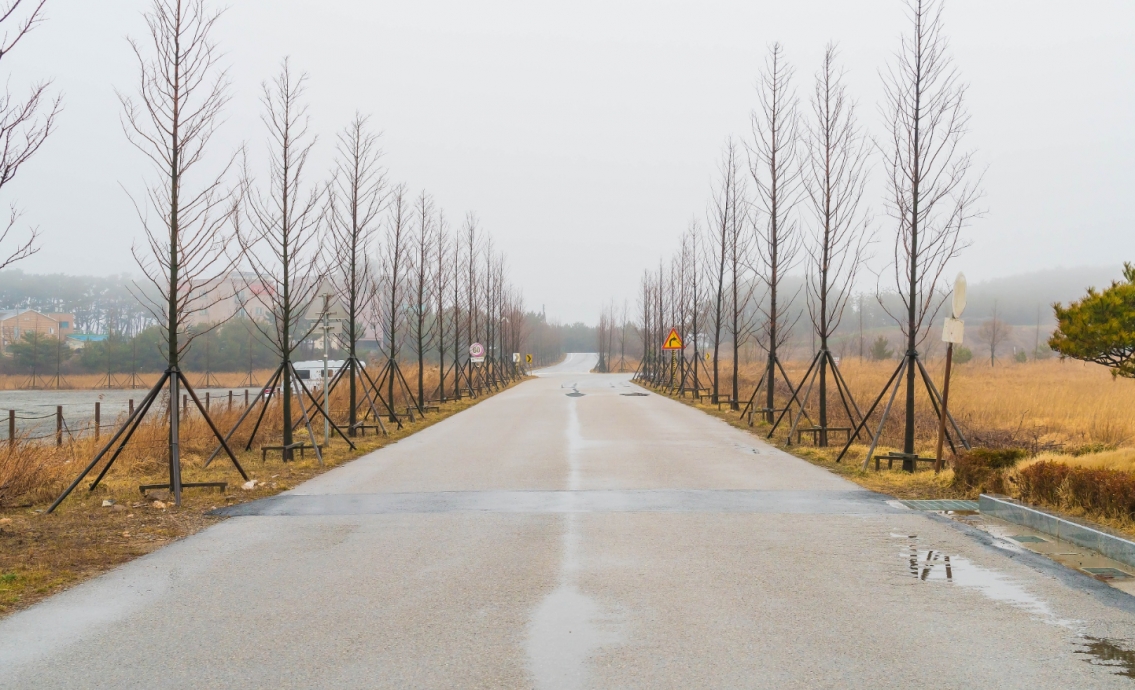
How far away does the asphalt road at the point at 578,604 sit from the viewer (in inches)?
186

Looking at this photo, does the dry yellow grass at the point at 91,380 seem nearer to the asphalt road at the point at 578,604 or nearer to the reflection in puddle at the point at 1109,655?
the asphalt road at the point at 578,604

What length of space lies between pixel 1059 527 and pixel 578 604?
5038 mm

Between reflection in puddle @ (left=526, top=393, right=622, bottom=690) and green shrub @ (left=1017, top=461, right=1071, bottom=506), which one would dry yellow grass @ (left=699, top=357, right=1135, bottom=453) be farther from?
reflection in puddle @ (left=526, top=393, right=622, bottom=690)

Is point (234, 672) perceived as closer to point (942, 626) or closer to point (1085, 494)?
point (942, 626)

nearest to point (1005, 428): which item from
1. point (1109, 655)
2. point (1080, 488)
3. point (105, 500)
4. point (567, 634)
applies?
point (1080, 488)

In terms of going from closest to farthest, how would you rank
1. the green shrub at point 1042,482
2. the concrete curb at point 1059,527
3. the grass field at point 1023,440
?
the concrete curb at point 1059,527
the grass field at point 1023,440
the green shrub at point 1042,482

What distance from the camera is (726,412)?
28312 millimetres

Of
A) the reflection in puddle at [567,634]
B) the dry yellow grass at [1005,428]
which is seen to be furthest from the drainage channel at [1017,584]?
the reflection in puddle at [567,634]

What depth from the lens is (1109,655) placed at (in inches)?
194

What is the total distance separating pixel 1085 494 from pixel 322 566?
7207 mm

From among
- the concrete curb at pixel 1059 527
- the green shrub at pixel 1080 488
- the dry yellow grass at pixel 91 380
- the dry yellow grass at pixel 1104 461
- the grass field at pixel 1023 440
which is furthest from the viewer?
the dry yellow grass at pixel 91 380

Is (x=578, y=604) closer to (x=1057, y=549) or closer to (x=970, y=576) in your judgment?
(x=970, y=576)

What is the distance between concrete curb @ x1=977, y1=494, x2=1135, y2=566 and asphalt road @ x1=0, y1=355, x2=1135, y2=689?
0.65 m

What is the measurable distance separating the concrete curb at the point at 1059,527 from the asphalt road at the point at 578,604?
65cm
